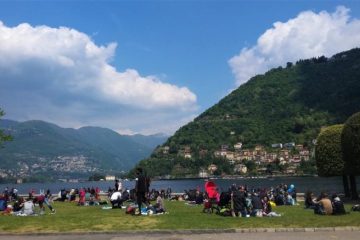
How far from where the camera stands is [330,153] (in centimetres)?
3931

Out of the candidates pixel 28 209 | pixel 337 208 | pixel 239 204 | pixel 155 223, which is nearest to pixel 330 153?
pixel 337 208

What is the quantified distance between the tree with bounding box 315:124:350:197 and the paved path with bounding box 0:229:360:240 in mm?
22511

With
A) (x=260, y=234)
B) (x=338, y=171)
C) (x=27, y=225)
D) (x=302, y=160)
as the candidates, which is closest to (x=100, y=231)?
(x=27, y=225)

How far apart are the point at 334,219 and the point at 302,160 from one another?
184151 millimetres

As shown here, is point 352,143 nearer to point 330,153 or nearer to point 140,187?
point 330,153

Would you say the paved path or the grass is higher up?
the grass

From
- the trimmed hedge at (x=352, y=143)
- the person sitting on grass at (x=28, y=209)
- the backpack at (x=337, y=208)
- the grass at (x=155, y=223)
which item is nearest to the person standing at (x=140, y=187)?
the grass at (x=155, y=223)

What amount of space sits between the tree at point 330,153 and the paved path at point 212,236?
73.9ft

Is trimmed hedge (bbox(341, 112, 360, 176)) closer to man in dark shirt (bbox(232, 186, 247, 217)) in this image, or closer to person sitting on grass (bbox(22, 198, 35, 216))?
man in dark shirt (bbox(232, 186, 247, 217))

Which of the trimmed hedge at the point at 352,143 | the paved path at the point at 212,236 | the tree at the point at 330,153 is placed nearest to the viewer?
the paved path at the point at 212,236

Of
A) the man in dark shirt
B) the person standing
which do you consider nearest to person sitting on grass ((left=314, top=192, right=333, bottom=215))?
the man in dark shirt

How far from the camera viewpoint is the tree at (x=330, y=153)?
38.9 m

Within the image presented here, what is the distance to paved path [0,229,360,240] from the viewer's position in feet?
53.3

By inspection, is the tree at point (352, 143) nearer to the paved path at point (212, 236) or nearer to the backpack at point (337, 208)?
the backpack at point (337, 208)
